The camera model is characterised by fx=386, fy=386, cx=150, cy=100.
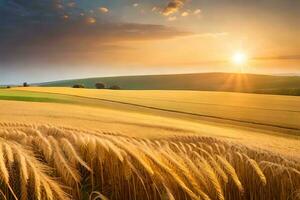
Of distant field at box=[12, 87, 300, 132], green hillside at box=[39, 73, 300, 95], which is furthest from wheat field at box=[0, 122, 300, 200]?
green hillside at box=[39, 73, 300, 95]

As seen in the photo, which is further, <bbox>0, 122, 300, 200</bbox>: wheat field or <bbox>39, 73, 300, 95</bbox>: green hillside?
<bbox>39, 73, 300, 95</bbox>: green hillside

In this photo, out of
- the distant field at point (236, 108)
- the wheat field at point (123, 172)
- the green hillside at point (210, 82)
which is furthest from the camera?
the green hillside at point (210, 82)

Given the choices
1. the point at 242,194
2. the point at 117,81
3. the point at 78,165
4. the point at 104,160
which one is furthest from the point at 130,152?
the point at 117,81

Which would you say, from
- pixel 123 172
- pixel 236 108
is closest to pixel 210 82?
pixel 236 108

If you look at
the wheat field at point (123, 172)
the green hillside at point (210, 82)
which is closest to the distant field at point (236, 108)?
the wheat field at point (123, 172)

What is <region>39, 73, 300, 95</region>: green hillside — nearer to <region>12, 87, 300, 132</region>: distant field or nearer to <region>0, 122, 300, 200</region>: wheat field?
<region>12, 87, 300, 132</region>: distant field

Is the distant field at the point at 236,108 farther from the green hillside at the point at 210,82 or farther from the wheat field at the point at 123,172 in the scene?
the green hillside at the point at 210,82

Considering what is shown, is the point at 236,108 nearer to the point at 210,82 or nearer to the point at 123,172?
the point at 123,172

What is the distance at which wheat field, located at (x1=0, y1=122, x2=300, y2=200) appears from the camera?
1.63m

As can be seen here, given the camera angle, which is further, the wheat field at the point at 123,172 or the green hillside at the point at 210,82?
the green hillside at the point at 210,82

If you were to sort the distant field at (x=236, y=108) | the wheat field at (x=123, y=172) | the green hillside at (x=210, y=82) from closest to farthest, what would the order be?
the wheat field at (x=123, y=172) < the distant field at (x=236, y=108) < the green hillside at (x=210, y=82)

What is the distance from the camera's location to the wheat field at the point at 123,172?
1.63m

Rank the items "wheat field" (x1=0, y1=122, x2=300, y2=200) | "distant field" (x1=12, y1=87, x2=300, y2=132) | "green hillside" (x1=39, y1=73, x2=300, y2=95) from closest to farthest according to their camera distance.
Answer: "wheat field" (x1=0, y1=122, x2=300, y2=200), "distant field" (x1=12, y1=87, x2=300, y2=132), "green hillside" (x1=39, y1=73, x2=300, y2=95)

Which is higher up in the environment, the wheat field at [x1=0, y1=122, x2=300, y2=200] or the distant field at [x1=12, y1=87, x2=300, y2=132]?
the wheat field at [x1=0, y1=122, x2=300, y2=200]
